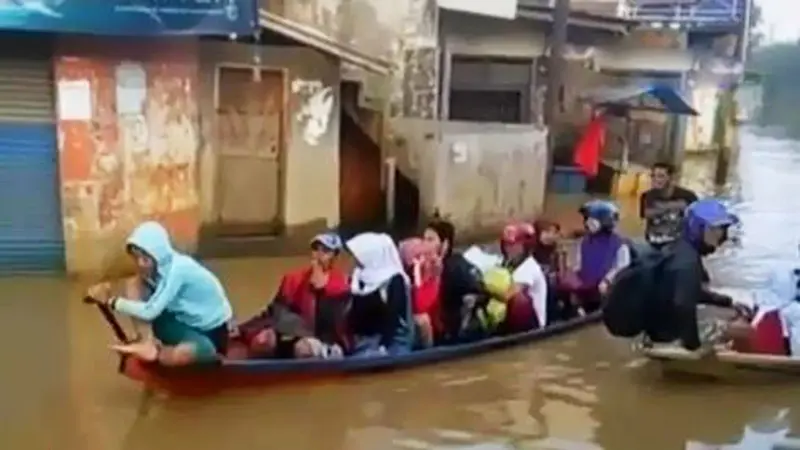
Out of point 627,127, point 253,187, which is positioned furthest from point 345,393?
point 627,127

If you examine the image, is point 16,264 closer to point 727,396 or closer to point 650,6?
point 727,396

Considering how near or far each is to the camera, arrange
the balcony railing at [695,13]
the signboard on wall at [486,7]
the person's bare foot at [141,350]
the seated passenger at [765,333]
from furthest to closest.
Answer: the balcony railing at [695,13]
the signboard on wall at [486,7]
the seated passenger at [765,333]
the person's bare foot at [141,350]

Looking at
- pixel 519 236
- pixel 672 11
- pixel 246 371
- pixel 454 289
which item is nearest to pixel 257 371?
pixel 246 371

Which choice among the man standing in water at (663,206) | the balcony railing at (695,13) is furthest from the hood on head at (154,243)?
the balcony railing at (695,13)

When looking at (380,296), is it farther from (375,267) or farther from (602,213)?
(602,213)

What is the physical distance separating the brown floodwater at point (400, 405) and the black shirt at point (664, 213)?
3.42 ft

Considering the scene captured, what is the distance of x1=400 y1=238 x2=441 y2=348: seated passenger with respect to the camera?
973 cm

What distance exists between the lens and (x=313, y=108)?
15.4 m

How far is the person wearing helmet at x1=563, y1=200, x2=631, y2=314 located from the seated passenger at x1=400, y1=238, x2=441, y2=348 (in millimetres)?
1713

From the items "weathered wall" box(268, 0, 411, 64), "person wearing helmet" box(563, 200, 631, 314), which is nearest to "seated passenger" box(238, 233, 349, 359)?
"person wearing helmet" box(563, 200, 631, 314)

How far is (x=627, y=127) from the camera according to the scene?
24.9 metres

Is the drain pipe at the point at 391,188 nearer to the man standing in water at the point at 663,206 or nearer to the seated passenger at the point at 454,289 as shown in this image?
the man standing in water at the point at 663,206

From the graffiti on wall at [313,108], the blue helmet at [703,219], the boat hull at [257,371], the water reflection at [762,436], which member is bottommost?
the water reflection at [762,436]

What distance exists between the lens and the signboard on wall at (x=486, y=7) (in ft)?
63.5
